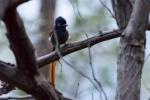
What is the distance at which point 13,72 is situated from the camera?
69.0 inches

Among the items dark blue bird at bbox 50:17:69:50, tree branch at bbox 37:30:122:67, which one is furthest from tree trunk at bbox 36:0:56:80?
tree branch at bbox 37:30:122:67

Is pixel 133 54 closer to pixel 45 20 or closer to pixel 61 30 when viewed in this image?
pixel 61 30

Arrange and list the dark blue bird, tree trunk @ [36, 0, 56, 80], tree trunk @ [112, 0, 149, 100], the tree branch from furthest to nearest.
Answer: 1. tree trunk @ [36, 0, 56, 80]
2. the dark blue bird
3. the tree branch
4. tree trunk @ [112, 0, 149, 100]

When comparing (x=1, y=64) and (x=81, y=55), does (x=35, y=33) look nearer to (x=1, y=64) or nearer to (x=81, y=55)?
(x=81, y=55)

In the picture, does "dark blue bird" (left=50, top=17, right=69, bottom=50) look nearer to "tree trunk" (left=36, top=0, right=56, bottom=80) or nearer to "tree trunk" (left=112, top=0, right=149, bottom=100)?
"tree trunk" (left=112, top=0, right=149, bottom=100)

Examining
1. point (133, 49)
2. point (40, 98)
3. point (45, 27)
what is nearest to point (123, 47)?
point (133, 49)

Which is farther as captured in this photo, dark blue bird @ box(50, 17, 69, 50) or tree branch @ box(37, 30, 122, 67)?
dark blue bird @ box(50, 17, 69, 50)

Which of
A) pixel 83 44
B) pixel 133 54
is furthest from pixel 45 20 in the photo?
pixel 133 54

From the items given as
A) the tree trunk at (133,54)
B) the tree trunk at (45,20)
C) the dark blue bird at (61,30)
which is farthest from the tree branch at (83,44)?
the tree trunk at (45,20)

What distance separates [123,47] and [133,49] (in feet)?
0.21

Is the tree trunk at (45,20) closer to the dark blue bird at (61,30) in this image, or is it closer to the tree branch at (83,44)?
the dark blue bird at (61,30)

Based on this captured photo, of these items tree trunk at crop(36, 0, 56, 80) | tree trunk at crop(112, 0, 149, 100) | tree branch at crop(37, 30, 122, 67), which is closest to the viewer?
tree trunk at crop(112, 0, 149, 100)

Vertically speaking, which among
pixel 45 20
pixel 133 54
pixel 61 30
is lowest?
pixel 45 20

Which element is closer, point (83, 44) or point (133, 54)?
point (133, 54)
